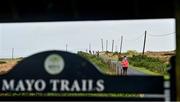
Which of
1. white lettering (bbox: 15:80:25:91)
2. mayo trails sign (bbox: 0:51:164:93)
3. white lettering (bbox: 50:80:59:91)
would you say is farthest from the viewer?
white lettering (bbox: 15:80:25:91)

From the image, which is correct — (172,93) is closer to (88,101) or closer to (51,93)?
(88,101)

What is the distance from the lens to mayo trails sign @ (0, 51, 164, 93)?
946cm

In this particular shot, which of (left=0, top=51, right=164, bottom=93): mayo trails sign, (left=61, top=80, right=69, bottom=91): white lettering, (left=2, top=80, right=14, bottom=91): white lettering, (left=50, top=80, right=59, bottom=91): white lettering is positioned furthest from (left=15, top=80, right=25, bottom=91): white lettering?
(left=61, top=80, right=69, bottom=91): white lettering

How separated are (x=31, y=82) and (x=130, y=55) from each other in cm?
6303

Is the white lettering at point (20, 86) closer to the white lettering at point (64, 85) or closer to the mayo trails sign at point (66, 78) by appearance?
the mayo trails sign at point (66, 78)

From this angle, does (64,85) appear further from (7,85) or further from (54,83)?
(7,85)

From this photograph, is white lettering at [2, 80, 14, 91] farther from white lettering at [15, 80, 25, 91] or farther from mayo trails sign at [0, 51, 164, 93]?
white lettering at [15, 80, 25, 91]

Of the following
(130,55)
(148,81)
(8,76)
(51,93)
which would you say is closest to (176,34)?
(148,81)

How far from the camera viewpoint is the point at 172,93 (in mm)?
9156

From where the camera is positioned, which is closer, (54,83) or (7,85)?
(54,83)

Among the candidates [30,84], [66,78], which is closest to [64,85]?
[66,78]

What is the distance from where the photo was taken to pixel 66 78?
9.59 m

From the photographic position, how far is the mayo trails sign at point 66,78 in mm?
9461

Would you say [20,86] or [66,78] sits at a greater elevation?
[66,78]
